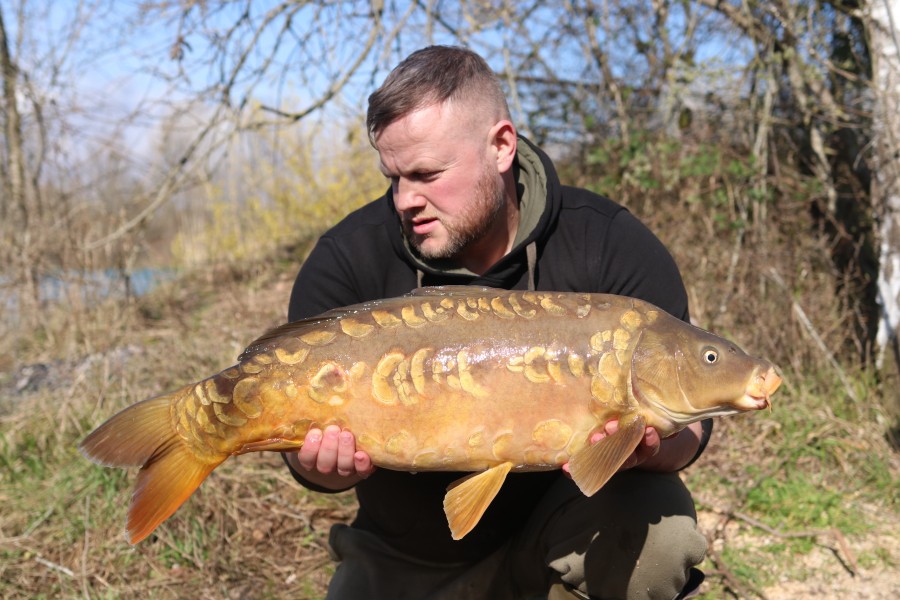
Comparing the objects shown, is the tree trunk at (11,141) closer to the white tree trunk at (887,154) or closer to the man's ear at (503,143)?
the man's ear at (503,143)

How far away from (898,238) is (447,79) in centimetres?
231

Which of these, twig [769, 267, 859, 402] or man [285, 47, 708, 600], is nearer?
man [285, 47, 708, 600]

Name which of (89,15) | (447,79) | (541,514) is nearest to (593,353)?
(541,514)

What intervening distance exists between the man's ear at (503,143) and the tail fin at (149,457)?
854 mm

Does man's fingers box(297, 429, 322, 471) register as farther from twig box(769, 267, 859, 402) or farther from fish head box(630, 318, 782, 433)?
twig box(769, 267, 859, 402)

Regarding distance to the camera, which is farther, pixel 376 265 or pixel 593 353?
pixel 376 265

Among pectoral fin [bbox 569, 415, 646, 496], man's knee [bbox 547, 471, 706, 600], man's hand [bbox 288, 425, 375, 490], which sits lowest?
man's knee [bbox 547, 471, 706, 600]

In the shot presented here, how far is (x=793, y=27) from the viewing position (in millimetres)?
4090

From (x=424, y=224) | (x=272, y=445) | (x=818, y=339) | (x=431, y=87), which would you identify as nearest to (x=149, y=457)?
(x=272, y=445)

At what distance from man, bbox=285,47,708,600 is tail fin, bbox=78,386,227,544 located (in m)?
0.22

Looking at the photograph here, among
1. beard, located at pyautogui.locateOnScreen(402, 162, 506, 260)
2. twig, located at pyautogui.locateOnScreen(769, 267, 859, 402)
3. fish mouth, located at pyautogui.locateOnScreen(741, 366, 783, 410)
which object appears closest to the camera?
fish mouth, located at pyautogui.locateOnScreen(741, 366, 783, 410)

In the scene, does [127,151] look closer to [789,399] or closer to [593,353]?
[789,399]

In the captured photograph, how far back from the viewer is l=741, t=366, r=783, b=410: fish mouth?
1.46 meters


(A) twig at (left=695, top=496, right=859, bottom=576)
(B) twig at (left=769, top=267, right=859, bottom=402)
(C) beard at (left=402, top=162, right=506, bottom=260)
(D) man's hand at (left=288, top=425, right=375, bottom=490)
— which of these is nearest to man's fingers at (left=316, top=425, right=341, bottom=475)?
(D) man's hand at (left=288, top=425, right=375, bottom=490)
